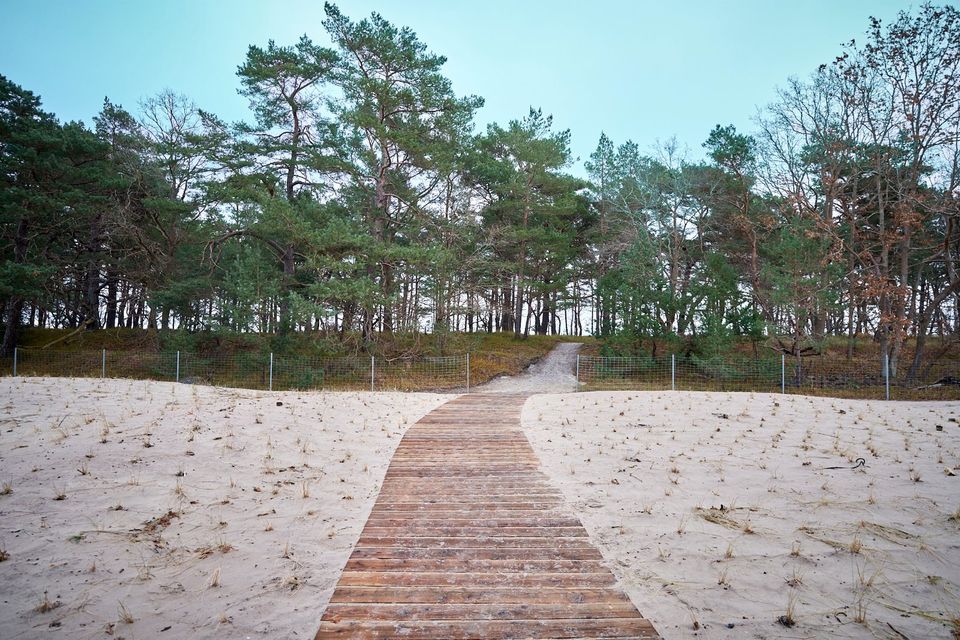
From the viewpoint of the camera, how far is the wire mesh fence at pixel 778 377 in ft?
52.4

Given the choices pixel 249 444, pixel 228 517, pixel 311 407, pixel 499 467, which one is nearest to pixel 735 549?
pixel 499 467

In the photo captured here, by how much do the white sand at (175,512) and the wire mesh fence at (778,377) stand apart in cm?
1273

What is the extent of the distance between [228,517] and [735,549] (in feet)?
16.5

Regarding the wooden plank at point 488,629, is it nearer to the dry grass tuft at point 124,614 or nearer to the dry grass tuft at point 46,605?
the dry grass tuft at point 124,614

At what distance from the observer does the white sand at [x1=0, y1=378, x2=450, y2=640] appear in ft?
10.6

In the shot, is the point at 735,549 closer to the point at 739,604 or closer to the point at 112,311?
the point at 739,604

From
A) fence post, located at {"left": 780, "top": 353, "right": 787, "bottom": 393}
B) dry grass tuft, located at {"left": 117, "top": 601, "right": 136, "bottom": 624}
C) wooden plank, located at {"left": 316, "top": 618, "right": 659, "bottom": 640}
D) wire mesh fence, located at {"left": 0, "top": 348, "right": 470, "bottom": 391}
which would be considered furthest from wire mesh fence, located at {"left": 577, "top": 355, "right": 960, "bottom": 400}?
dry grass tuft, located at {"left": 117, "top": 601, "right": 136, "bottom": 624}

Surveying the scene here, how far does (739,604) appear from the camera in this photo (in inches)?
132

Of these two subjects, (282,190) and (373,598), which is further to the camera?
(282,190)

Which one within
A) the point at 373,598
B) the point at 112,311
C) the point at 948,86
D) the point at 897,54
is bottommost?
the point at 373,598

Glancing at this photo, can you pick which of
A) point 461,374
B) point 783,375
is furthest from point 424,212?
point 783,375

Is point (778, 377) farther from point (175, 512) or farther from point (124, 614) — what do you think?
point (124, 614)

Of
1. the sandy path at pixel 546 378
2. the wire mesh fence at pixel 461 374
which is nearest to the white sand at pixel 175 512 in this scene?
the wire mesh fence at pixel 461 374

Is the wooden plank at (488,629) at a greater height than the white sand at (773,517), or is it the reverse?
the white sand at (773,517)
